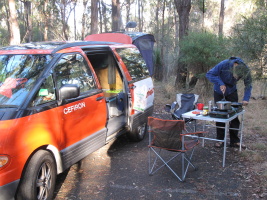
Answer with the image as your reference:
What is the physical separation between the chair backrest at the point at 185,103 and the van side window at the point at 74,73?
8.70ft

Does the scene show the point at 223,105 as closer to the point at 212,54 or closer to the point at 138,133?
the point at 138,133

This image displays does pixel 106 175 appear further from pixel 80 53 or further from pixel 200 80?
pixel 200 80

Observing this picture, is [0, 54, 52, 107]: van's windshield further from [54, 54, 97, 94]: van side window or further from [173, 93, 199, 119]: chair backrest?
[173, 93, 199, 119]: chair backrest

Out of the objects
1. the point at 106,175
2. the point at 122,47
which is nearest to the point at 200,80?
the point at 122,47

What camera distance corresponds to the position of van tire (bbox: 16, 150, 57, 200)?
2.85 meters

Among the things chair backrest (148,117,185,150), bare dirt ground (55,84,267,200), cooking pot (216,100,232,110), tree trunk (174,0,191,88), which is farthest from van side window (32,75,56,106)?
tree trunk (174,0,191,88)

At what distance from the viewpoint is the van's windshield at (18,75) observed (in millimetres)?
3133

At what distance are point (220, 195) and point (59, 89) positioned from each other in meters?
2.53

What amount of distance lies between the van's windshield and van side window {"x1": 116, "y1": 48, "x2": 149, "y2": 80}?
6.77 feet

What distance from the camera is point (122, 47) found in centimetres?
559

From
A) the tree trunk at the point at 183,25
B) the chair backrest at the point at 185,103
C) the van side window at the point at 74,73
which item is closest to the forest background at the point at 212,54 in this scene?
the tree trunk at the point at 183,25

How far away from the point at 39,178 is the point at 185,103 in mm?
4053

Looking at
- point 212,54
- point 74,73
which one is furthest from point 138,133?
point 212,54

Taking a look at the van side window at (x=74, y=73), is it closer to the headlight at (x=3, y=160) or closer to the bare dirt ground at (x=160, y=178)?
the headlight at (x=3, y=160)
